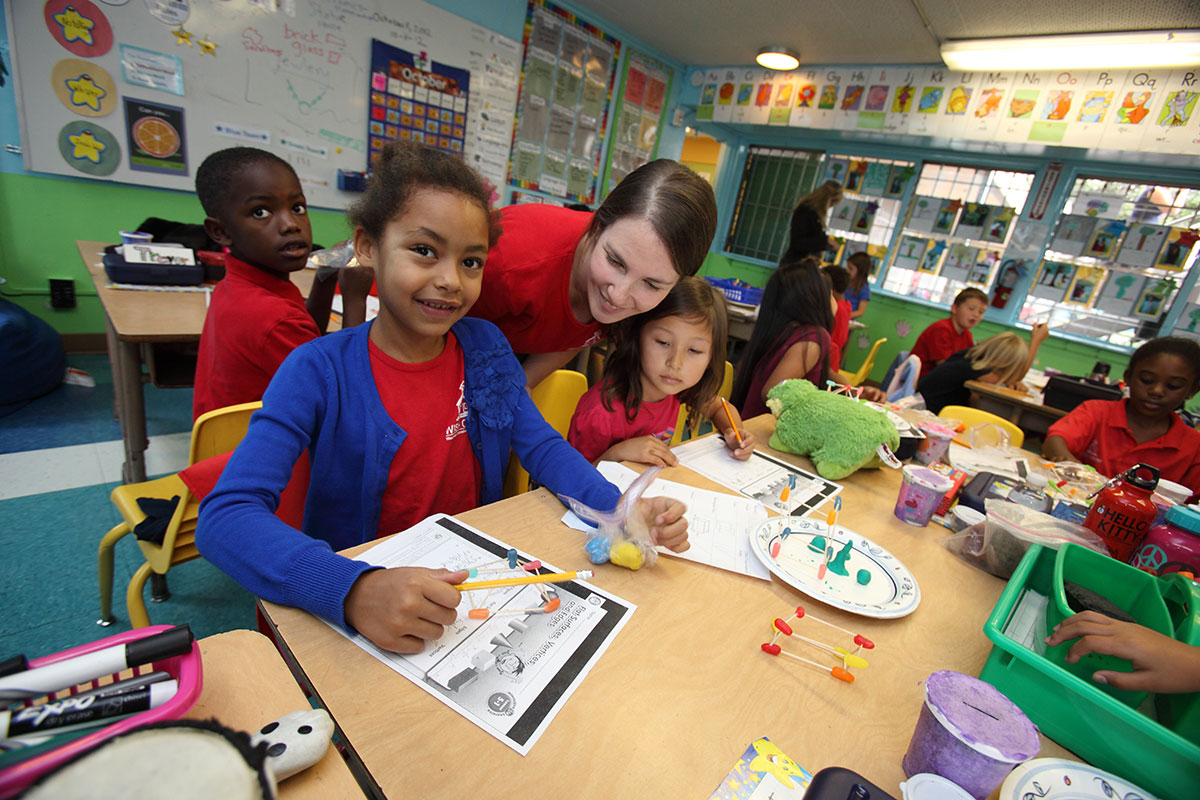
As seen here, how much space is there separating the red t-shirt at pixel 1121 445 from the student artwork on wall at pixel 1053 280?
3.05 m

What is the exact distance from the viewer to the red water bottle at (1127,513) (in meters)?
1.05

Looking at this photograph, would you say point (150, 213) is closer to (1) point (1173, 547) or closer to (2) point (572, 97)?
(2) point (572, 97)

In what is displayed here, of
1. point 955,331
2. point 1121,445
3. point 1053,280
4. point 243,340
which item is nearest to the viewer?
point 243,340

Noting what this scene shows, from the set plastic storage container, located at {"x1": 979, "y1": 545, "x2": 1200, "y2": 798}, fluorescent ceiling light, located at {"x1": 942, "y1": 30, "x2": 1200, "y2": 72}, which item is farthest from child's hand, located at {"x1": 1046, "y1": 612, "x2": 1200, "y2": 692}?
fluorescent ceiling light, located at {"x1": 942, "y1": 30, "x2": 1200, "y2": 72}

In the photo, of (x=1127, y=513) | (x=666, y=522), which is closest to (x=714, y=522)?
(x=666, y=522)

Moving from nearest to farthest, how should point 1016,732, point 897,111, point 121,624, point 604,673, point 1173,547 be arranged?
point 1016,732 → point 604,673 → point 1173,547 → point 121,624 → point 897,111

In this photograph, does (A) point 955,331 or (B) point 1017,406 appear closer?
(B) point 1017,406

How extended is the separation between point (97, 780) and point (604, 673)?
0.49m

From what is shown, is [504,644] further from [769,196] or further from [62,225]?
[769,196]

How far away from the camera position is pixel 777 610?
2.77 feet

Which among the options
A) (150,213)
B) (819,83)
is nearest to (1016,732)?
(150,213)

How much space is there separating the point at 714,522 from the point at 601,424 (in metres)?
0.51

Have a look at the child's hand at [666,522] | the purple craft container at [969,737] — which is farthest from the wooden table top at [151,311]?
the purple craft container at [969,737]

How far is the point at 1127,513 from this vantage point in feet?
3.48
